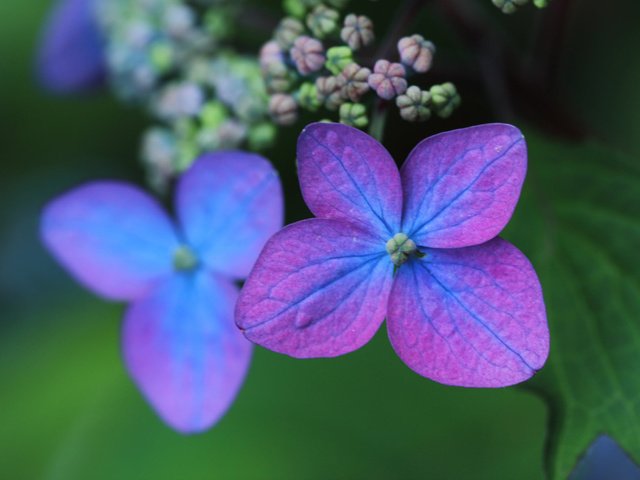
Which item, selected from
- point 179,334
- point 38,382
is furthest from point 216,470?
point 38,382

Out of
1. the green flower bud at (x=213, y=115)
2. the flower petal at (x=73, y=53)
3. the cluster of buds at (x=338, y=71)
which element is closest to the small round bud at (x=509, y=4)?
the cluster of buds at (x=338, y=71)

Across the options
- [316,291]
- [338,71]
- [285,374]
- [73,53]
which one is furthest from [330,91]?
[73,53]

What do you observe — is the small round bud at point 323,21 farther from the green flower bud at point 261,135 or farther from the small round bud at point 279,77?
the green flower bud at point 261,135

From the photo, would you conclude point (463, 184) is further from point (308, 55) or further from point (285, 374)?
point (285, 374)

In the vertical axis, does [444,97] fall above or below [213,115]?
above

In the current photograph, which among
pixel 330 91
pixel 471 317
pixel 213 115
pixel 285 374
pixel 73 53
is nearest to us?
pixel 471 317

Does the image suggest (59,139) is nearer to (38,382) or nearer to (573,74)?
(38,382)

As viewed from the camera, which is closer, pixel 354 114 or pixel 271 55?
pixel 354 114
